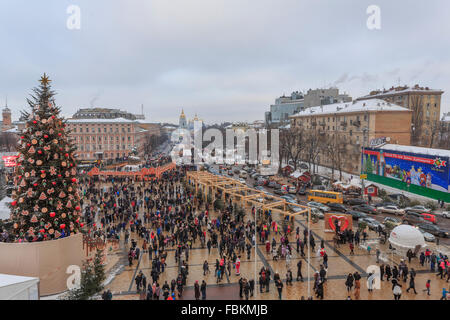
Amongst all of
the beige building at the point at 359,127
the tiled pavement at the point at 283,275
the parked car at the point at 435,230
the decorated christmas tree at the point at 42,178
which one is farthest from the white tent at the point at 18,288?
the beige building at the point at 359,127

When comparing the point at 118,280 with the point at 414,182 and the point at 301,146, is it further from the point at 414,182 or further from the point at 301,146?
the point at 301,146

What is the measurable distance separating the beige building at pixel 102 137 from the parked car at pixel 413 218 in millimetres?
51803

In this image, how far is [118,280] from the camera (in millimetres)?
14539

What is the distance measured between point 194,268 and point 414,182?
28.6 metres

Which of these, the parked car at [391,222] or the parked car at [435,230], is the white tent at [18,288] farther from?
the parked car at [435,230]

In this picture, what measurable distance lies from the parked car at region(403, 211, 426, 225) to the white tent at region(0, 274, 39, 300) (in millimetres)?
24727

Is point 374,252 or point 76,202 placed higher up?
point 76,202

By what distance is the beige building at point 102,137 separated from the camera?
63.4 metres

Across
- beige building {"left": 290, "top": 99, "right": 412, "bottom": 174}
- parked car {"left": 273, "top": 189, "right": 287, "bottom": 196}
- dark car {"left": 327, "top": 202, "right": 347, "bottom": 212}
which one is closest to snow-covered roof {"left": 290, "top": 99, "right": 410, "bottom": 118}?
beige building {"left": 290, "top": 99, "right": 412, "bottom": 174}

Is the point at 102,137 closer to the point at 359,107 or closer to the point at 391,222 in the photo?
the point at 359,107

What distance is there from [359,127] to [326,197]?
66.5ft

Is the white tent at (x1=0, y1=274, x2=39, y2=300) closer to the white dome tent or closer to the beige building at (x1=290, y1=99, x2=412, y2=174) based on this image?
the white dome tent

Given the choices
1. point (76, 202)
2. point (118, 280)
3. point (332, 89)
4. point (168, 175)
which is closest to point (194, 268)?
point (118, 280)

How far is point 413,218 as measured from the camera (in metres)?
24.2
